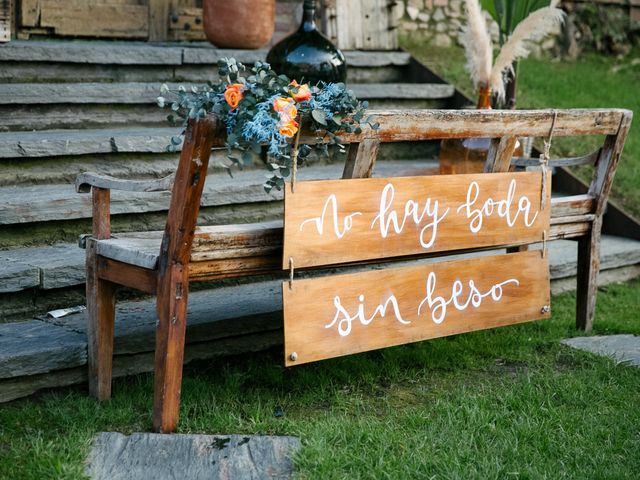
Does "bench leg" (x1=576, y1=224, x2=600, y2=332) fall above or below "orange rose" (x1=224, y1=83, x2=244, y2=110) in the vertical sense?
below

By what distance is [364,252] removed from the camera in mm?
3186

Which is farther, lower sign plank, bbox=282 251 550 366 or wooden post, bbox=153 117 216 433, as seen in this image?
lower sign plank, bbox=282 251 550 366

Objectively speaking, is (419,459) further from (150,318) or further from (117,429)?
(150,318)

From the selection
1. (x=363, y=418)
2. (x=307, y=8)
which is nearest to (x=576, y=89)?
(x=307, y=8)

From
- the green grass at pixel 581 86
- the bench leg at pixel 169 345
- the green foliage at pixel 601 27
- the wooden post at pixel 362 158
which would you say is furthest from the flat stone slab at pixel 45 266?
the green foliage at pixel 601 27

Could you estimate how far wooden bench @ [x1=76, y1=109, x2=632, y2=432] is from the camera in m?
2.83

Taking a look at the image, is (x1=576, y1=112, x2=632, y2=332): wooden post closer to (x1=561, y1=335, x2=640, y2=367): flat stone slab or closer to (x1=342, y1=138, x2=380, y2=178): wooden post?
(x1=561, y1=335, x2=640, y2=367): flat stone slab

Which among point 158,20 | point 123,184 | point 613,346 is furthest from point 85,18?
point 613,346

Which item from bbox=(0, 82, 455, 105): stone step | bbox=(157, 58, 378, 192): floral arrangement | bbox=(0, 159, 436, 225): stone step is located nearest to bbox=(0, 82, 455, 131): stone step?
bbox=(0, 82, 455, 105): stone step

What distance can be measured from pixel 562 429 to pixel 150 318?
5.29 feet

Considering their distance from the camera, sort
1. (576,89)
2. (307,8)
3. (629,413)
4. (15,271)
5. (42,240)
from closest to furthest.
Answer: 1. (629,413)
2. (15,271)
3. (42,240)
4. (307,8)
5. (576,89)

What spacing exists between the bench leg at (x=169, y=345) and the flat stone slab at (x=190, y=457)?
3.6 inches

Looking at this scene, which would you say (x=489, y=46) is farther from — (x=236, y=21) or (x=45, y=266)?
(x=45, y=266)

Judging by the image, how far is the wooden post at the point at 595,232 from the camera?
4141mm
